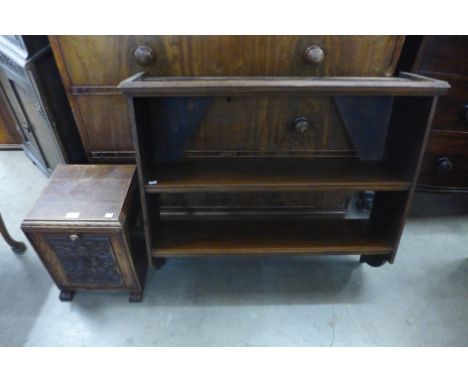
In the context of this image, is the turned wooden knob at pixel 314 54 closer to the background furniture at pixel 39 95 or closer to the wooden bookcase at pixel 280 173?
the wooden bookcase at pixel 280 173

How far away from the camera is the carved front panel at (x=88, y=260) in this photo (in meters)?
0.88

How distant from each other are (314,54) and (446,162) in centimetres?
71

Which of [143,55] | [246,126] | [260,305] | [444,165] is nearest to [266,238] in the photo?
[260,305]

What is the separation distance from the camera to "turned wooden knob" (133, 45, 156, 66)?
2.78 feet

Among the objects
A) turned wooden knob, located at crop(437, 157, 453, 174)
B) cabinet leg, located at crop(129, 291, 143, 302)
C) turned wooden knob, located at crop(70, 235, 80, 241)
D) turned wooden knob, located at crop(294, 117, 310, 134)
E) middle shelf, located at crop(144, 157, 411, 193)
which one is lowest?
cabinet leg, located at crop(129, 291, 143, 302)

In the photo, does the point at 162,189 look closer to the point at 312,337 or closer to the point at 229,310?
the point at 229,310

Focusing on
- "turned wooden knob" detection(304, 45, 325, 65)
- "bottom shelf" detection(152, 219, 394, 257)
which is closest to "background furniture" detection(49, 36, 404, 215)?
"turned wooden knob" detection(304, 45, 325, 65)

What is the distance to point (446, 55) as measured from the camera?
1.00 metres

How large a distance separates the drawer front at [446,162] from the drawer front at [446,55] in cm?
23

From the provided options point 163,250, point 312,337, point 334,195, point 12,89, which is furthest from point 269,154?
point 12,89

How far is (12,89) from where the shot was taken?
1.29m

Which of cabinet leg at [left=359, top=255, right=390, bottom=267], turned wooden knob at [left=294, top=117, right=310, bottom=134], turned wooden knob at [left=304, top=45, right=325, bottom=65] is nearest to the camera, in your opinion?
turned wooden knob at [left=304, top=45, right=325, bottom=65]

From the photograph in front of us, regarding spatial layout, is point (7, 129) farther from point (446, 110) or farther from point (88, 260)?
point (446, 110)

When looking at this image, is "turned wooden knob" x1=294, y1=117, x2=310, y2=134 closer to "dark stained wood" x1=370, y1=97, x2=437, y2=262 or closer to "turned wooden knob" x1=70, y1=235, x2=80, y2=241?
"dark stained wood" x1=370, y1=97, x2=437, y2=262
